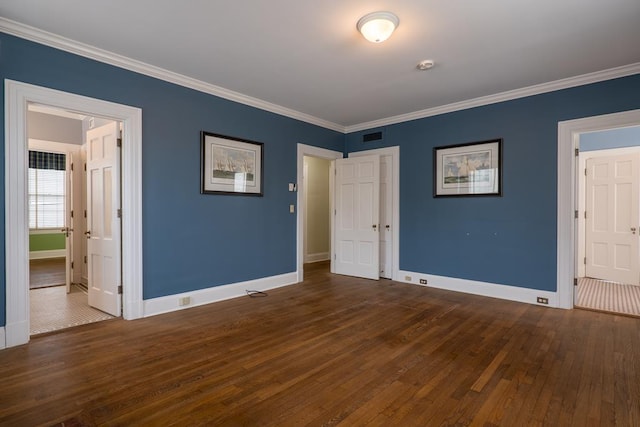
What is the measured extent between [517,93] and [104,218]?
542cm

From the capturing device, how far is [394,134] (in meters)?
5.57

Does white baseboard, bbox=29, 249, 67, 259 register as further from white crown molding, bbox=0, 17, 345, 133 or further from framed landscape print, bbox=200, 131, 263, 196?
white crown molding, bbox=0, 17, 345, 133

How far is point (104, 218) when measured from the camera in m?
3.73

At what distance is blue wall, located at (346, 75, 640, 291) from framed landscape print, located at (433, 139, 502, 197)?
87mm

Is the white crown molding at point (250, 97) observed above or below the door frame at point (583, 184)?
above

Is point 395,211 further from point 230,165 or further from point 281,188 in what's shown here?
point 230,165

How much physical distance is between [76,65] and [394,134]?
4406mm

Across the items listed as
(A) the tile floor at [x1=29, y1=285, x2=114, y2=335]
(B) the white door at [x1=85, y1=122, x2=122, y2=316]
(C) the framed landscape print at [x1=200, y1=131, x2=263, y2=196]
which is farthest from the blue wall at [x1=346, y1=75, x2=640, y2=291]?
(A) the tile floor at [x1=29, y1=285, x2=114, y2=335]

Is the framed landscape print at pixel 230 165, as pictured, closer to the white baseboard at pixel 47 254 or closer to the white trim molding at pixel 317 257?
the white trim molding at pixel 317 257

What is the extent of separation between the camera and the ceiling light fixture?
260 centimetres

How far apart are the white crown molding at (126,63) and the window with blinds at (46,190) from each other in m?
6.07

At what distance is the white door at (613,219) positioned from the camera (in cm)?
518

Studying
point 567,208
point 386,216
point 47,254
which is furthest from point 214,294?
point 47,254

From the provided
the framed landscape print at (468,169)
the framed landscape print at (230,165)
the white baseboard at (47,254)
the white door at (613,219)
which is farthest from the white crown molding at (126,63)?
the white baseboard at (47,254)
